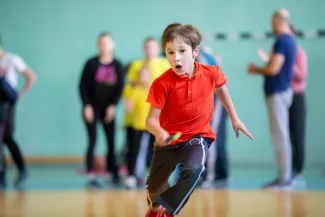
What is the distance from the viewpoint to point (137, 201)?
5594 mm

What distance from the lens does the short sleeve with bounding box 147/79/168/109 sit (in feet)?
12.0

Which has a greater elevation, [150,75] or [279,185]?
[150,75]

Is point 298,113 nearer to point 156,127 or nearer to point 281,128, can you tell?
point 281,128

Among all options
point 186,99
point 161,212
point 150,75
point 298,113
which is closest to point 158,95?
point 186,99

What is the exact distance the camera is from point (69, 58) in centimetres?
981

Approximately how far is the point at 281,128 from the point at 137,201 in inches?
69.9

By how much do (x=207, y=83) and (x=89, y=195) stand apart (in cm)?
259

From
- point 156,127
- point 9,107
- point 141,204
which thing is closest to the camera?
point 156,127

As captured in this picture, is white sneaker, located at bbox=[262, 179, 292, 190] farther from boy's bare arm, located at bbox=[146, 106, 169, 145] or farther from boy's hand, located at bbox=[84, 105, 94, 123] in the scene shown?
boy's bare arm, located at bbox=[146, 106, 169, 145]

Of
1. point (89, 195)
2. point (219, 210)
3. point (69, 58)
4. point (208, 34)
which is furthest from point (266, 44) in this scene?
point (219, 210)

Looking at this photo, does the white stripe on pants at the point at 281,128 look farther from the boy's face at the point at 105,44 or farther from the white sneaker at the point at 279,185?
the boy's face at the point at 105,44

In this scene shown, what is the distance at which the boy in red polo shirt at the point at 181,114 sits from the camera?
3648mm

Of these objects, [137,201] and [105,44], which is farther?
[105,44]

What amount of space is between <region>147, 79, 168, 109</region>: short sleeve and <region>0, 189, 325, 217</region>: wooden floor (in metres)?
1.22
